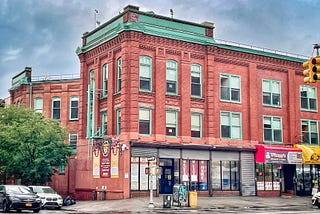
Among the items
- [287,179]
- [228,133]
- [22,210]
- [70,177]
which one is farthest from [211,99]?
[22,210]

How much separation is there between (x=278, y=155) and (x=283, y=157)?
0.59 metres

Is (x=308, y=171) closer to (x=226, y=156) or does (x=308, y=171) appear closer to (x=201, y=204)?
(x=226, y=156)

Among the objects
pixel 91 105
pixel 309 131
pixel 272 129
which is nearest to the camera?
pixel 91 105

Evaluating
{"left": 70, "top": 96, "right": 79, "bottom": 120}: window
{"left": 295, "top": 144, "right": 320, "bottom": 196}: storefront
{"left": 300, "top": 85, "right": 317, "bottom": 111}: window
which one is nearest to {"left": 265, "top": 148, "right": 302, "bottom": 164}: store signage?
{"left": 295, "top": 144, "right": 320, "bottom": 196}: storefront

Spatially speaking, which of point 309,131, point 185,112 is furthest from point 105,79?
point 309,131

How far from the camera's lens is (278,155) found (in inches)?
1673

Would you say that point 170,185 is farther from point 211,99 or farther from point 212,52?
point 212,52

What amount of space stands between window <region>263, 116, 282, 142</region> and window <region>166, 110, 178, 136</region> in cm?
962

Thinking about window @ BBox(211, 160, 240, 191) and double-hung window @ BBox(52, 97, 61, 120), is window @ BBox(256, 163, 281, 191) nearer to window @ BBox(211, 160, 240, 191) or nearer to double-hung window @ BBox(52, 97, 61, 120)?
window @ BBox(211, 160, 240, 191)

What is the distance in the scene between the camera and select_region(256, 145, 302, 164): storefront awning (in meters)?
42.1

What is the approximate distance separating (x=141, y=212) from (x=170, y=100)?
43.5 ft

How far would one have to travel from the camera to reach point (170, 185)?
128ft

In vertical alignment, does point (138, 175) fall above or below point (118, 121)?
below

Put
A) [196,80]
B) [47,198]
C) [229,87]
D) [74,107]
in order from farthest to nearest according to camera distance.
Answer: [74,107], [229,87], [196,80], [47,198]
